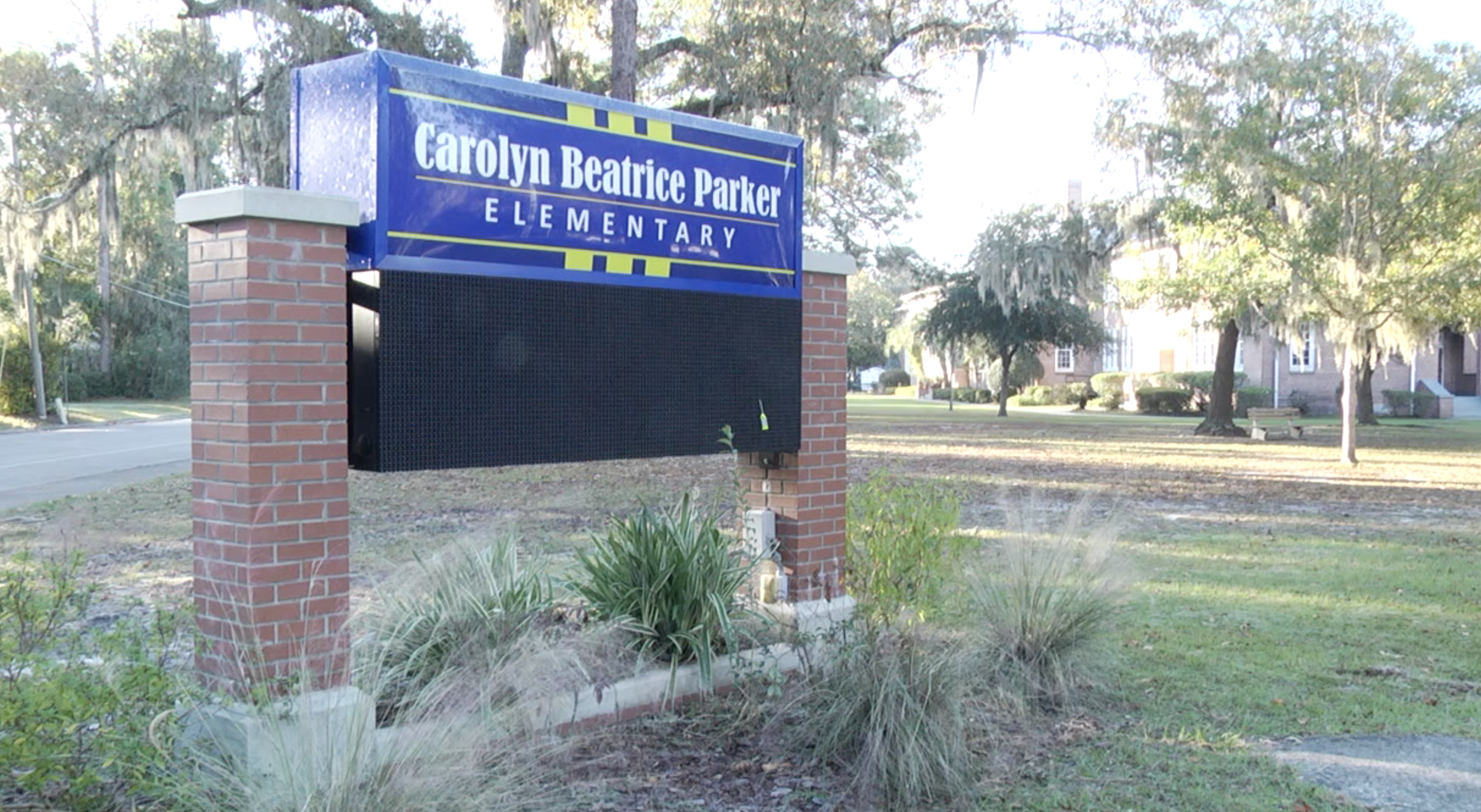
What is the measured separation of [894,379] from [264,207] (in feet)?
283

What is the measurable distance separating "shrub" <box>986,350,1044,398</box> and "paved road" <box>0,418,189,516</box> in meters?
31.2

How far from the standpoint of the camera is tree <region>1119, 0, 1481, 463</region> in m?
18.5

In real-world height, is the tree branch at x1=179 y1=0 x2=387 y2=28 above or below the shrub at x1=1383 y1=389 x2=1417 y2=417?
above

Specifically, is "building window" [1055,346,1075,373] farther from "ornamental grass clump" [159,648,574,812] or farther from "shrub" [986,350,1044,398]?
"ornamental grass clump" [159,648,574,812]

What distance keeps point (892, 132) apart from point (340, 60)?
19.1m

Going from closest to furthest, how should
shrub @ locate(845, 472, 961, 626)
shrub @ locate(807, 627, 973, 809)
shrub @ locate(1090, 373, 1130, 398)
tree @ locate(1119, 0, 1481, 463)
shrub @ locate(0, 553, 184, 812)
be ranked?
shrub @ locate(0, 553, 184, 812), shrub @ locate(807, 627, 973, 809), shrub @ locate(845, 472, 961, 626), tree @ locate(1119, 0, 1481, 463), shrub @ locate(1090, 373, 1130, 398)

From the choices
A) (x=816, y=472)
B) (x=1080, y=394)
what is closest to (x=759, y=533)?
(x=816, y=472)

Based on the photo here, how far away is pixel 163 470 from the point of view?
19688 millimetres

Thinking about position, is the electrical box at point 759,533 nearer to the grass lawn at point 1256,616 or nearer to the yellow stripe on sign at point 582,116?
the grass lawn at point 1256,616

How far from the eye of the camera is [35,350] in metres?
33.4

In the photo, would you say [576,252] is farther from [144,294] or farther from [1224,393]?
[144,294]

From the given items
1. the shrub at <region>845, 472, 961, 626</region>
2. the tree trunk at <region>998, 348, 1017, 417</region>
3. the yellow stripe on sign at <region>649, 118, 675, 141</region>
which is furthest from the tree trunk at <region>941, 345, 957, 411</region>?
the yellow stripe on sign at <region>649, 118, 675, 141</region>

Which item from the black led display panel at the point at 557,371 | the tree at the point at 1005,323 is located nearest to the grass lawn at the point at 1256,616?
the black led display panel at the point at 557,371

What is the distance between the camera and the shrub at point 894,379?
8944 cm
